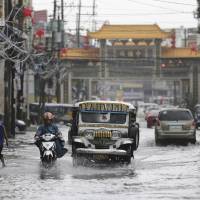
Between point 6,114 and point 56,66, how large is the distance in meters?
28.9

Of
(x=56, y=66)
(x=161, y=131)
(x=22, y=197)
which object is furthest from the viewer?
Result: (x=56, y=66)

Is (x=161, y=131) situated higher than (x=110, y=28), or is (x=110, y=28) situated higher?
(x=110, y=28)

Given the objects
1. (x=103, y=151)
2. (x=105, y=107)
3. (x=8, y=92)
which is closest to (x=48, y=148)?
Answer: (x=103, y=151)

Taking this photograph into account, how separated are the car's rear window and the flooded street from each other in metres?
7.31

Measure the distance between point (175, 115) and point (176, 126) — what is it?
2.29ft

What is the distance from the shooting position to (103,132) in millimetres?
24453

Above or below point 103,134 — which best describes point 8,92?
above

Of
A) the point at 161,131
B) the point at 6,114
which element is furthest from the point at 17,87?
the point at 161,131

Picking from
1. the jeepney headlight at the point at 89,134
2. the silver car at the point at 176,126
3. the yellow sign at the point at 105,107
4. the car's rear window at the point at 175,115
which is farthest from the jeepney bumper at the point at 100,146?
the car's rear window at the point at 175,115

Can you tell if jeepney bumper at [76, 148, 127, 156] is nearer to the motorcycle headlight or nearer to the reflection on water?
the reflection on water

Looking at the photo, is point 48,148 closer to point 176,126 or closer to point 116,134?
point 116,134

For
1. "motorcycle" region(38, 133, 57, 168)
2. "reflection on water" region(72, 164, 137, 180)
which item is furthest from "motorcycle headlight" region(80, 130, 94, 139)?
"motorcycle" region(38, 133, 57, 168)

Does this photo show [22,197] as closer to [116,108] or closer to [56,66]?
[116,108]

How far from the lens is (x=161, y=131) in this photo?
35.7 m
